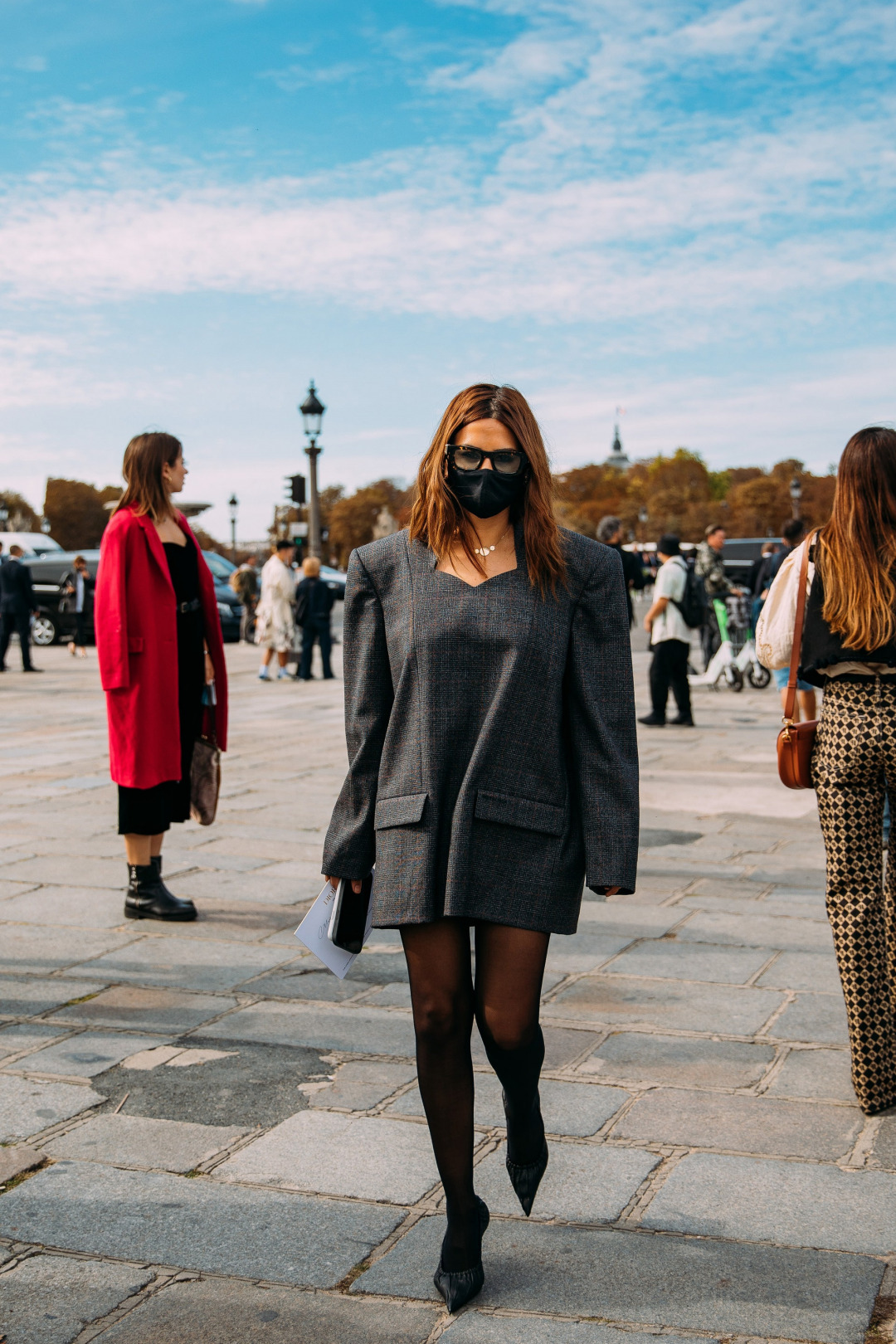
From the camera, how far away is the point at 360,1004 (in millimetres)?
4344

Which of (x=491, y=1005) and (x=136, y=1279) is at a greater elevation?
(x=491, y=1005)

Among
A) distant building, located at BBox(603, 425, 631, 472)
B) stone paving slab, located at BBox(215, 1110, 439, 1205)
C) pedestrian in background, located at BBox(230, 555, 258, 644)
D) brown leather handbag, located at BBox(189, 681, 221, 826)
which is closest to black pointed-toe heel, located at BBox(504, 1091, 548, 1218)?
stone paving slab, located at BBox(215, 1110, 439, 1205)

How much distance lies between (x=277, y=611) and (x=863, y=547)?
13.9 metres

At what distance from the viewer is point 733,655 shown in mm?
15867

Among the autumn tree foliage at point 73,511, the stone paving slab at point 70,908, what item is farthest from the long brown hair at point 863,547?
the autumn tree foliage at point 73,511

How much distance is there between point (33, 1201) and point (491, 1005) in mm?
1112

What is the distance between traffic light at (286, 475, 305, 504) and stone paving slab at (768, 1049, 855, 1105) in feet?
69.5

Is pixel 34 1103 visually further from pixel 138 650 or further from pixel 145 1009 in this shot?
pixel 138 650

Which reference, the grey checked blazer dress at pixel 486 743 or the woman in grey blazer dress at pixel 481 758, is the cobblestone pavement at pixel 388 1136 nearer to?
the woman in grey blazer dress at pixel 481 758

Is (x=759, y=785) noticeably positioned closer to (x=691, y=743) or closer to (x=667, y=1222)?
(x=691, y=743)

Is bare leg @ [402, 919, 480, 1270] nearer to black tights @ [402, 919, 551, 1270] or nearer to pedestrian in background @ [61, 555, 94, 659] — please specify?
black tights @ [402, 919, 551, 1270]

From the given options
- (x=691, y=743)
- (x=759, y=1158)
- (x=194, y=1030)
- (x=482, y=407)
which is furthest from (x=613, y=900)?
(x=691, y=743)

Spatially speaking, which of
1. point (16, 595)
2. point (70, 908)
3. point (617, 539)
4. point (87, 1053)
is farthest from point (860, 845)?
point (16, 595)

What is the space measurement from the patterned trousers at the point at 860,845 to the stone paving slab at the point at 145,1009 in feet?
6.10
